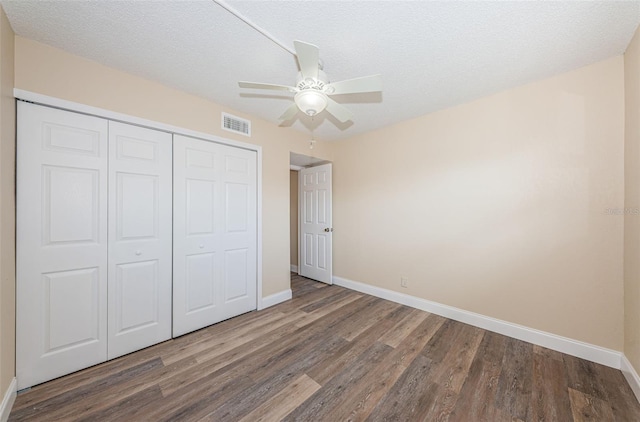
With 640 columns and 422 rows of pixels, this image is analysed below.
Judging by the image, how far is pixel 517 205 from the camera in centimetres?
233

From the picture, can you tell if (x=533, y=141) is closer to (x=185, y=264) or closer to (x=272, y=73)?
(x=272, y=73)

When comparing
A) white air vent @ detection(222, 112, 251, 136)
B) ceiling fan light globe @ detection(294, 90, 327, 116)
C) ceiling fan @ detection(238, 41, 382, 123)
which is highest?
white air vent @ detection(222, 112, 251, 136)

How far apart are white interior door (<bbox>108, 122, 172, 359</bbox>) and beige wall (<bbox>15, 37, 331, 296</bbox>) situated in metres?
Result: 0.23

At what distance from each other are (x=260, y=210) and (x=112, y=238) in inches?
58.3

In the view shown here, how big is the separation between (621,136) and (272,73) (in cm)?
293

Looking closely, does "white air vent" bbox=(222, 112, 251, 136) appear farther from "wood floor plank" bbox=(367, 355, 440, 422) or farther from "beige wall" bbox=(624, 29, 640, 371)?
"beige wall" bbox=(624, 29, 640, 371)

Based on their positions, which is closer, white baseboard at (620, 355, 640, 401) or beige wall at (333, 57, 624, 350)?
white baseboard at (620, 355, 640, 401)

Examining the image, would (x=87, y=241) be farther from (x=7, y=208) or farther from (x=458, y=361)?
(x=458, y=361)

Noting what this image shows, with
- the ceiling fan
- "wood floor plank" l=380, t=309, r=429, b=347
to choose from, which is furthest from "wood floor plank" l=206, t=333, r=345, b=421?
the ceiling fan

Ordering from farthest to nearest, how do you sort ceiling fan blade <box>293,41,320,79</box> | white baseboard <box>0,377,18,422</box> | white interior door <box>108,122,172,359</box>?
white interior door <box>108,122,172,359</box>
white baseboard <box>0,377,18,422</box>
ceiling fan blade <box>293,41,320,79</box>

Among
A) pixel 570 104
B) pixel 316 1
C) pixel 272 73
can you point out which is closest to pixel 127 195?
pixel 272 73

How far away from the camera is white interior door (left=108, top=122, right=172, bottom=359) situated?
203 centimetres

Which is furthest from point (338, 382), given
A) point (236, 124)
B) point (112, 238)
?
point (236, 124)

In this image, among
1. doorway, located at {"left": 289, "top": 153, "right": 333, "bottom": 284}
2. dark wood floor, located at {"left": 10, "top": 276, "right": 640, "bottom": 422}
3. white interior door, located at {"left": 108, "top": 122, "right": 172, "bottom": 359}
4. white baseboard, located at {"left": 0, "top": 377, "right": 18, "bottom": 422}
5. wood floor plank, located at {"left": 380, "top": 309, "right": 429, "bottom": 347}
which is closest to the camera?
white baseboard, located at {"left": 0, "top": 377, "right": 18, "bottom": 422}
